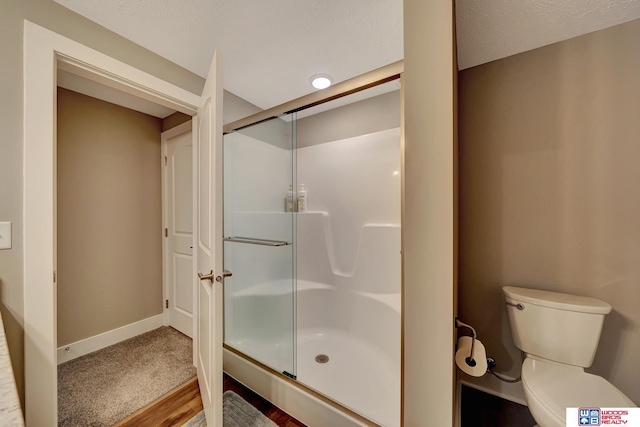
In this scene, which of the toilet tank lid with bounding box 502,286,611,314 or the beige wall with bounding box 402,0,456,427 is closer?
the beige wall with bounding box 402,0,456,427

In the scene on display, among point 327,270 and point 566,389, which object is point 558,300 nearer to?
point 566,389

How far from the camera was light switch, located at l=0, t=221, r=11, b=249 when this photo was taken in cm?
102

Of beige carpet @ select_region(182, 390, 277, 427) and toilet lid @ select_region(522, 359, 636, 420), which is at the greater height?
toilet lid @ select_region(522, 359, 636, 420)

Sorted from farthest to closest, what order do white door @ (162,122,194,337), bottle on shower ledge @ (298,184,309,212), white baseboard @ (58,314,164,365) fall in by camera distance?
bottle on shower ledge @ (298,184,309,212), white door @ (162,122,194,337), white baseboard @ (58,314,164,365)

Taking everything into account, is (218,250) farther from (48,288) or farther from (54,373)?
(54,373)

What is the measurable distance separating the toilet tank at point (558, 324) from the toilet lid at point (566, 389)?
7 cm

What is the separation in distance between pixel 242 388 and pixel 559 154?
2540mm

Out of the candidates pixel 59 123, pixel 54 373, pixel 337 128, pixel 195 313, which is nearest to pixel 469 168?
pixel 337 128

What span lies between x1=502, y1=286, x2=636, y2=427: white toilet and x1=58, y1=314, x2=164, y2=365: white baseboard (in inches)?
120

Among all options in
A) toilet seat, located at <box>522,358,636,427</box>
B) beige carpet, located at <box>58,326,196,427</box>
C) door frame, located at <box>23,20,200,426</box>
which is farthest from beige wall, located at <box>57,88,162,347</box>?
toilet seat, located at <box>522,358,636,427</box>

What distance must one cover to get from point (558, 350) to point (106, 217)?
11.3 feet

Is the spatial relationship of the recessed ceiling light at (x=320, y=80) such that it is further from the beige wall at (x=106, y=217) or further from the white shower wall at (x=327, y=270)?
the beige wall at (x=106, y=217)

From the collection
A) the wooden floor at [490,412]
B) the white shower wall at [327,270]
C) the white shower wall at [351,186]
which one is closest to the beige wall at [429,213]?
the white shower wall at [327,270]

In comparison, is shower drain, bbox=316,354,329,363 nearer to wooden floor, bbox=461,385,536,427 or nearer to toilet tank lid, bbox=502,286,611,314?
wooden floor, bbox=461,385,536,427
